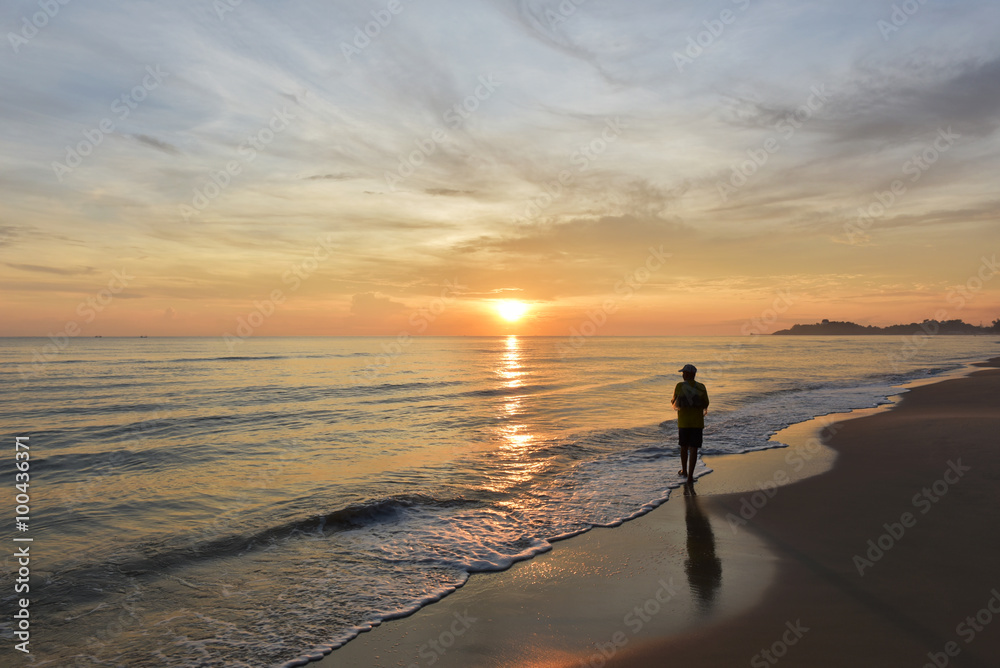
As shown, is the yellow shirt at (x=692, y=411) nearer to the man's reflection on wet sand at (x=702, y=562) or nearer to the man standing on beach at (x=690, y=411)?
the man standing on beach at (x=690, y=411)

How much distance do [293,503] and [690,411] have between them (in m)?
8.97

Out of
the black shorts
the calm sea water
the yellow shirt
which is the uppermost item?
the yellow shirt

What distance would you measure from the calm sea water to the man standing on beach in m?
0.91

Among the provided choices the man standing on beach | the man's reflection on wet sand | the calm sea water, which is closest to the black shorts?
the man standing on beach

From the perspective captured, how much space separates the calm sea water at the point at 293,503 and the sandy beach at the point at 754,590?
2.74ft

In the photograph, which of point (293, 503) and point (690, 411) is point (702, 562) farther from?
point (293, 503)

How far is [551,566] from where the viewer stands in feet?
23.8

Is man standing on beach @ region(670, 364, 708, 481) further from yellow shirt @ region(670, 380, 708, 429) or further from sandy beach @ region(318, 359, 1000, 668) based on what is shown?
sandy beach @ region(318, 359, 1000, 668)

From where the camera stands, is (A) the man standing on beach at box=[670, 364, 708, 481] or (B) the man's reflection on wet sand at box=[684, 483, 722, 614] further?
(A) the man standing on beach at box=[670, 364, 708, 481]

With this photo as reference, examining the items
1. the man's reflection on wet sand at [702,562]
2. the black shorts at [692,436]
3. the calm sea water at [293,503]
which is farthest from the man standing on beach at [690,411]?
the man's reflection on wet sand at [702,562]

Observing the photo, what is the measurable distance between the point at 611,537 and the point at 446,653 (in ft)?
13.2

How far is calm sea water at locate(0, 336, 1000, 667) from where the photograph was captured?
20.1ft

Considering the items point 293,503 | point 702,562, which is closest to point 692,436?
point 702,562

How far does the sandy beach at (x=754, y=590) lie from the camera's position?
16.2ft
